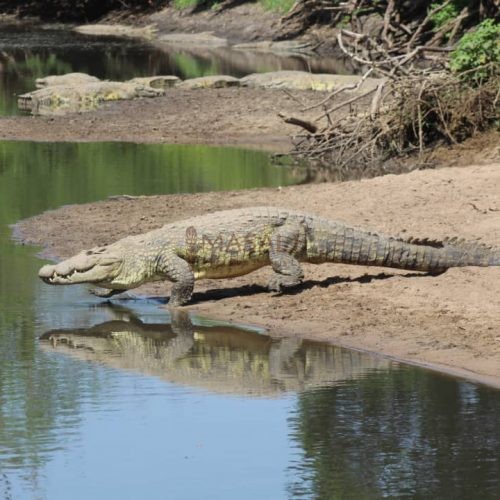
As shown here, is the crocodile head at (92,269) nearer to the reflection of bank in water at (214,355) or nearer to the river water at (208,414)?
the river water at (208,414)

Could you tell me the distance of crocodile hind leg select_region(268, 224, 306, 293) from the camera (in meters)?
10.0

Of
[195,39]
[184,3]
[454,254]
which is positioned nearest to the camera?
[454,254]

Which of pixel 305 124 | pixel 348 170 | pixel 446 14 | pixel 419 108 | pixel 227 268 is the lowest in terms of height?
pixel 348 170

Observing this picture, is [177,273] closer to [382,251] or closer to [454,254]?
[382,251]

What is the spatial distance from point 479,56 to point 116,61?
74.3 ft

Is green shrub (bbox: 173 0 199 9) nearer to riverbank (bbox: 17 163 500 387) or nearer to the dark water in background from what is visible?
the dark water in background

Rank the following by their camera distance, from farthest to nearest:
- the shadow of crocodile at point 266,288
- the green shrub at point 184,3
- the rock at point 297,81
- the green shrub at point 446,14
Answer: the green shrub at point 184,3
the green shrub at point 446,14
the rock at point 297,81
the shadow of crocodile at point 266,288

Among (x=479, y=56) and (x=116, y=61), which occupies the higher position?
(x=479, y=56)

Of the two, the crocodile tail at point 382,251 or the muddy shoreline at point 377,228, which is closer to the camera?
the muddy shoreline at point 377,228

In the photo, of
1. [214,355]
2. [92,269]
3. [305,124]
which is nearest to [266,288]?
[92,269]

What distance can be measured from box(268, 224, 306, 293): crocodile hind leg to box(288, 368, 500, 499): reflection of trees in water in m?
1.96

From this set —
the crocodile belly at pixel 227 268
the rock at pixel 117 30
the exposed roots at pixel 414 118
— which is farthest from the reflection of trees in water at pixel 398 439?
the rock at pixel 117 30

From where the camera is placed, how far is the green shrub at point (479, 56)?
17.3m

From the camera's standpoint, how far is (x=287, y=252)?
33.2 feet
